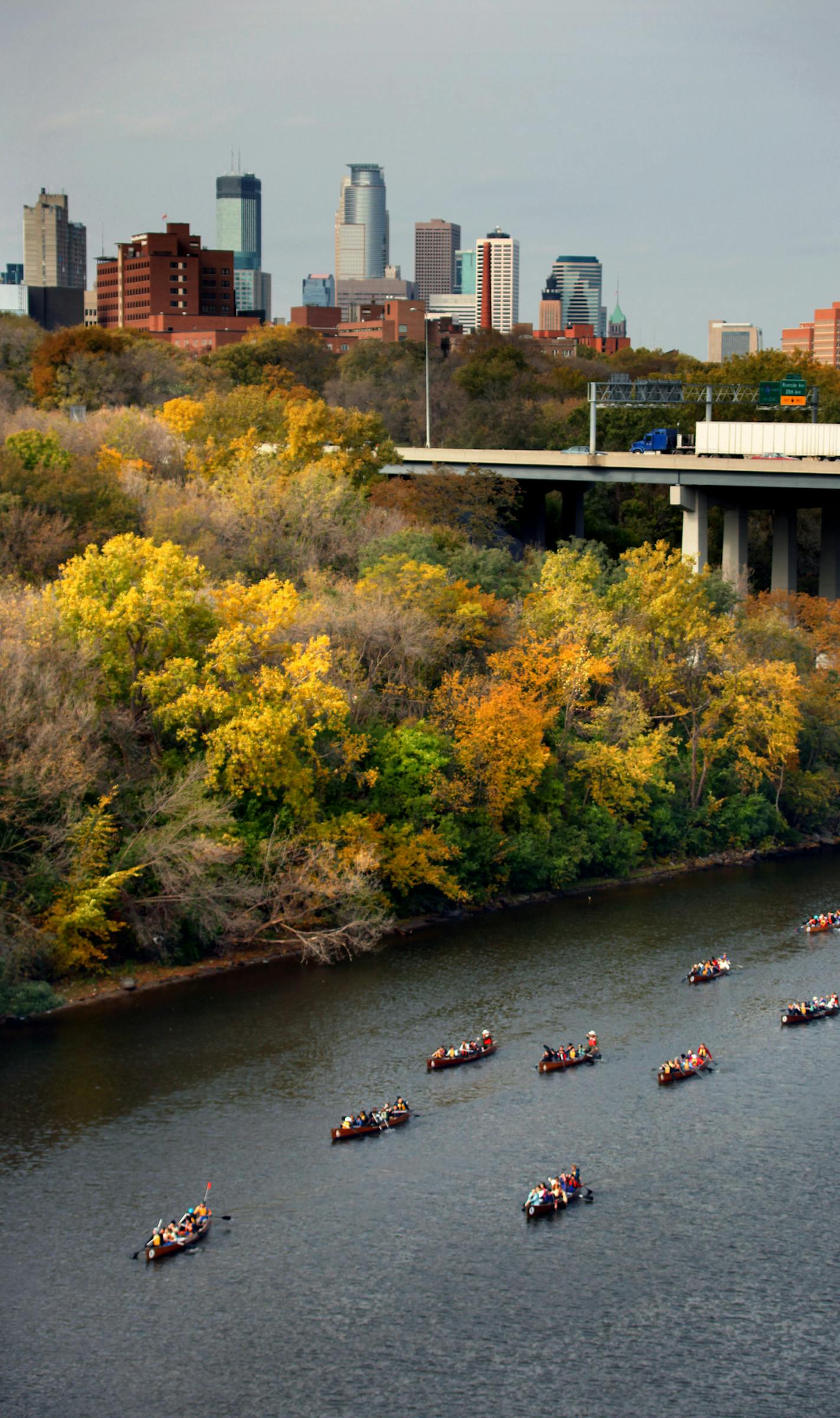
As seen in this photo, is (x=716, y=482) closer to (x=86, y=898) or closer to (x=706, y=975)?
(x=706, y=975)

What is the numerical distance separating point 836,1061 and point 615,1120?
31.9ft

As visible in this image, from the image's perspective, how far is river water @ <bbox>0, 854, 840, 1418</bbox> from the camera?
36062mm

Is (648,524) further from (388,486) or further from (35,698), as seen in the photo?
(35,698)

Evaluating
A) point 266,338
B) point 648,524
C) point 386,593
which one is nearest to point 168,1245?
point 386,593

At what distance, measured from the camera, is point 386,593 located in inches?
3009

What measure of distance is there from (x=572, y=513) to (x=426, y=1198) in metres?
88.3

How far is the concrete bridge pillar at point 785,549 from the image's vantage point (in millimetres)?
112688

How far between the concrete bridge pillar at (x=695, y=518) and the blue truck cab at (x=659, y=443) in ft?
20.4

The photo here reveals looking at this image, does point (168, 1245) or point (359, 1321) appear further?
point (168, 1245)

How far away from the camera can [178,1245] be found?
1606 inches

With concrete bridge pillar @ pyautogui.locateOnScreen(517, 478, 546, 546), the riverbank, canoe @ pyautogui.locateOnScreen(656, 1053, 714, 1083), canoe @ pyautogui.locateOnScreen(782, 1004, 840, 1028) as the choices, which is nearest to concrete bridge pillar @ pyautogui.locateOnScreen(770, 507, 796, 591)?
concrete bridge pillar @ pyautogui.locateOnScreen(517, 478, 546, 546)

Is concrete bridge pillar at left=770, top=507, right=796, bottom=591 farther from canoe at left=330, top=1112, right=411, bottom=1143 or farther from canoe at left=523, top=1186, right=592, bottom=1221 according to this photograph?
canoe at left=523, top=1186, right=592, bottom=1221

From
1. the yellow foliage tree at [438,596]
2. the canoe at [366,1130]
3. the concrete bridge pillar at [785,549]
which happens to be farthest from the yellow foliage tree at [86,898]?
the concrete bridge pillar at [785,549]

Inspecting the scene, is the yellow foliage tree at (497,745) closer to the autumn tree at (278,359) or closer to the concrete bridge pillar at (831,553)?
the concrete bridge pillar at (831,553)
